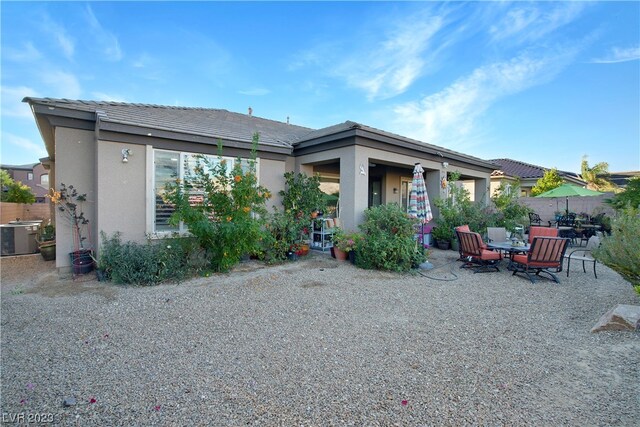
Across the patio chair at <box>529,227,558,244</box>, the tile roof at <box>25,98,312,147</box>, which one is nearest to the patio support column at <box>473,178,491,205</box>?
the patio chair at <box>529,227,558,244</box>

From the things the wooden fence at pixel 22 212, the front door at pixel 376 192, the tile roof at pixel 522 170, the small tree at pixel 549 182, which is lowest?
the wooden fence at pixel 22 212

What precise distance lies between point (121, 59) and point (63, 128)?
3389 mm

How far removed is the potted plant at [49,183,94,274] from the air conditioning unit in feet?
18.1

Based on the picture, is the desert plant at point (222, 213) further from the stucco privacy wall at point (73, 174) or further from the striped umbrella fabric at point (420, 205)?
the striped umbrella fabric at point (420, 205)

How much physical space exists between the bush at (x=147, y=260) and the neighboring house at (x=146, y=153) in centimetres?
58

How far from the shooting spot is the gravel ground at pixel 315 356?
7.97 feet

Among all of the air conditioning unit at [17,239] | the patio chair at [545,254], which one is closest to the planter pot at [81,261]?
the air conditioning unit at [17,239]

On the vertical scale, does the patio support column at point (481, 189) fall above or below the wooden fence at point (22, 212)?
above

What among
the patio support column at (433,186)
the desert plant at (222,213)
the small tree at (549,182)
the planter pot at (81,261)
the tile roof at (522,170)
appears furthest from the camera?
the tile roof at (522,170)

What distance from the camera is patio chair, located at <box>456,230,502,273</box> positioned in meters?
7.50

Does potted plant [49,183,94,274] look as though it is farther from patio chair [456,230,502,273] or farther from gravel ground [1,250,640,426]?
patio chair [456,230,502,273]

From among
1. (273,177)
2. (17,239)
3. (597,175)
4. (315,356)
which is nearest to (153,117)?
(273,177)

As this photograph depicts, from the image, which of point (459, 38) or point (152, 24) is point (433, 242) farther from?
point (152, 24)

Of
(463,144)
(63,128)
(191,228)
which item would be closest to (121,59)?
(63,128)
